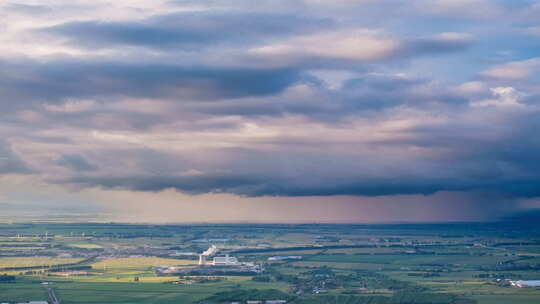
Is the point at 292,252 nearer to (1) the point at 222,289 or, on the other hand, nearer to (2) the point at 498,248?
(2) the point at 498,248

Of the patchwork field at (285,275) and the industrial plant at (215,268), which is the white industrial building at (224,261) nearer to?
the industrial plant at (215,268)

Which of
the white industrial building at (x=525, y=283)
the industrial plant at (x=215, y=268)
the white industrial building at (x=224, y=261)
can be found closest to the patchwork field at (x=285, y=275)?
the white industrial building at (x=525, y=283)

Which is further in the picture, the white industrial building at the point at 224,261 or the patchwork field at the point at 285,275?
the white industrial building at the point at 224,261

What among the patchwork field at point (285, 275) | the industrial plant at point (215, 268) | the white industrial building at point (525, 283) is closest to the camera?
the patchwork field at point (285, 275)

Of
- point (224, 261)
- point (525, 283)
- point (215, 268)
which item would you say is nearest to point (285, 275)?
point (215, 268)

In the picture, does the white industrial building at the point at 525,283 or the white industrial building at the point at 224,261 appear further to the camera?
the white industrial building at the point at 224,261

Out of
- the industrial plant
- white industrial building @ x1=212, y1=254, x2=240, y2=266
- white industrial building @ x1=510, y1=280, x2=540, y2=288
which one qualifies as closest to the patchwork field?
white industrial building @ x1=510, y1=280, x2=540, y2=288

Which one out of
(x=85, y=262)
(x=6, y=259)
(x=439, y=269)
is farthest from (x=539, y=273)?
(x=6, y=259)

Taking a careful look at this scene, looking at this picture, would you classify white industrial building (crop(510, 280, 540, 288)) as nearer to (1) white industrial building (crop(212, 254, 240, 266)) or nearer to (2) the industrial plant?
(2) the industrial plant

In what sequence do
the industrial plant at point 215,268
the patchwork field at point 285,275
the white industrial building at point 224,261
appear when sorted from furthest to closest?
the white industrial building at point 224,261, the industrial plant at point 215,268, the patchwork field at point 285,275

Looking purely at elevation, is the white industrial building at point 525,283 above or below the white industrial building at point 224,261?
below

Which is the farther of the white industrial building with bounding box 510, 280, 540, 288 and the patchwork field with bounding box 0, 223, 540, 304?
the white industrial building with bounding box 510, 280, 540, 288
